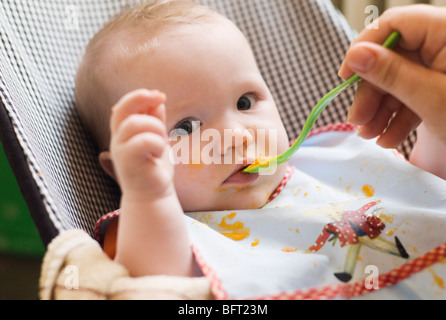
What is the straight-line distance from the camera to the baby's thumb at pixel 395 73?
65 centimetres

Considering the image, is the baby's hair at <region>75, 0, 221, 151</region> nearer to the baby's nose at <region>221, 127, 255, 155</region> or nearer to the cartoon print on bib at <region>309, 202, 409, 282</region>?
the baby's nose at <region>221, 127, 255, 155</region>

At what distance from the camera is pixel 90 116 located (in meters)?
0.98

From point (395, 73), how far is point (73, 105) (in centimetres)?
63

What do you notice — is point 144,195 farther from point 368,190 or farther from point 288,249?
point 368,190

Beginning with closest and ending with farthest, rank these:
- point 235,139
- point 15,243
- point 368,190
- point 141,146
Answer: point 141,146, point 235,139, point 368,190, point 15,243

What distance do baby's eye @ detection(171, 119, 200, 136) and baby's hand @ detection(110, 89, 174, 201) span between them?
220 millimetres

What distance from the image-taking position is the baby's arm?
1.94 ft

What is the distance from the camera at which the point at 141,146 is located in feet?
1.90
